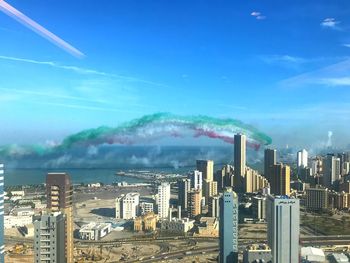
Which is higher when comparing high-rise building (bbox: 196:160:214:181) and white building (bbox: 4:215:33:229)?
high-rise building (bbox: 196:160:214:181)

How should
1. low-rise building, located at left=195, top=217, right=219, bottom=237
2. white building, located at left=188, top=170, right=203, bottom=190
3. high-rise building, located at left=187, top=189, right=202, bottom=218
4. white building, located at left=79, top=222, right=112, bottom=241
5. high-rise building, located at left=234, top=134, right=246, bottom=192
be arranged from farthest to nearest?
1. high-rise building, located at left=234, top=134, right=246, bottom=192
2. white building, located at left=188, top=170, right=203, bottom=190
3. high-rise building, located at left=187, top=189, right=202, bottom=218
4. low-rise building, located at left=195, top=217, right=219, bottom=237
5. white building, located at left=79, top=222, right=112, bottom=241

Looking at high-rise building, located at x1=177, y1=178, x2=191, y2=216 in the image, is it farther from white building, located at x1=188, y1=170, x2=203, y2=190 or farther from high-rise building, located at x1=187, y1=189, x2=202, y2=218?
white building, located at x1=188, y1=170, x2=203, y2=190

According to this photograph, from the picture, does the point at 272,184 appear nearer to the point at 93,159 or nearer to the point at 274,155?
the point at 274,155

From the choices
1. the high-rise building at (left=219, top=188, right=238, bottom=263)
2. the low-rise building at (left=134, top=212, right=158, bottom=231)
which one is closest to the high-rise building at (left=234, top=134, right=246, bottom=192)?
the low-rise building at (left=134, top=212, right=158, bottom=231)

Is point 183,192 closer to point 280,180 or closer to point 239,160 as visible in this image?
point 280,180

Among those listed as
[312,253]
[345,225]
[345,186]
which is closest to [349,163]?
[345,186]
